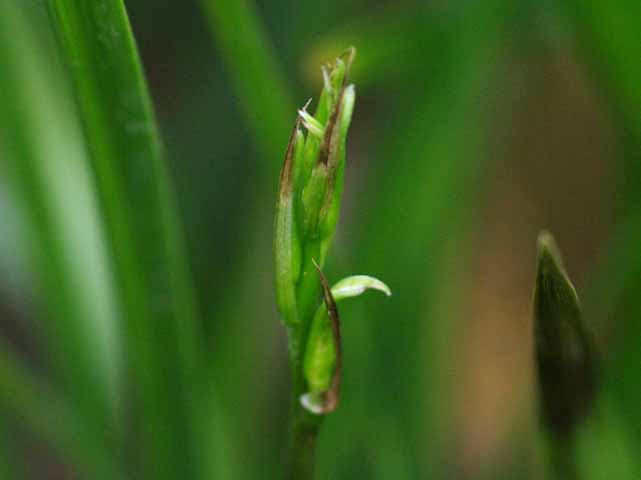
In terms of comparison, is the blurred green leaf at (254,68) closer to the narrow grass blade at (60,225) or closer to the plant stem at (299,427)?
the narrow grass blade at (60,225)

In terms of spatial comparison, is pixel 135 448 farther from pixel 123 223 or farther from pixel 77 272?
pixel 123 223

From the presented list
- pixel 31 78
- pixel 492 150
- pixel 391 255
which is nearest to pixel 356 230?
pixel 391 255

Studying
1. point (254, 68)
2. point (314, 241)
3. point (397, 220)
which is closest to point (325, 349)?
point (314, 241)

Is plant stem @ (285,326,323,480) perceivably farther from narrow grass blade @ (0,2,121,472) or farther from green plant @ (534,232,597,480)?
narrow grass blade @ (0,2,121,472)

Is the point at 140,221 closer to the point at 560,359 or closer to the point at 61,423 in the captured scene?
the point at 560,359

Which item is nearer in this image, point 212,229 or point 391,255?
point 391,255
